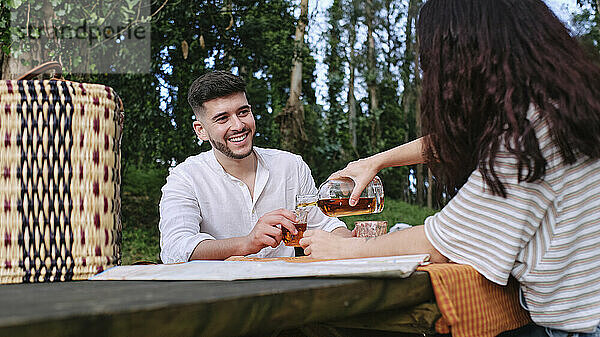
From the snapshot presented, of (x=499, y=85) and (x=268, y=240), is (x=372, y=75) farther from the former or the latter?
(x=499, y=85)

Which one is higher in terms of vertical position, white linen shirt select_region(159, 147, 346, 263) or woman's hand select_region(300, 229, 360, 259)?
white linen shirt select_region(159, 147, 346, 263)

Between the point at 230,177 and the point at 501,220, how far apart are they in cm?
176

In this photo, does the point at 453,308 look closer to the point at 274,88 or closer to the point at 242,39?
the point at 242,39

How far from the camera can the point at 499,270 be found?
1056mm

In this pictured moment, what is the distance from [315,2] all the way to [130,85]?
6.47 meters

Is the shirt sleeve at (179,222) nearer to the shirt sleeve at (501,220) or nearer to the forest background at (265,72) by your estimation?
the forest background at (265,72)

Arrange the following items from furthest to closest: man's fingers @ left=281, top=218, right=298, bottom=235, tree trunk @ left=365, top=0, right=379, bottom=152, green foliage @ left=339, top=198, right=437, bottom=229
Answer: tree trunk @ left=365, top=0, right=379, bottom=152, green foliage @ left=339, top=198, right=437, bottom=229, man's fingers @ left=281, top=218, right=298, bottom=235

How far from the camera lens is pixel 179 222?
2250 mm

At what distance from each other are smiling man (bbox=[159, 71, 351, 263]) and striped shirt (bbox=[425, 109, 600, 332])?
4.34 ft

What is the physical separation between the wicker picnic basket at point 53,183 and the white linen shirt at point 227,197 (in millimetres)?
1135

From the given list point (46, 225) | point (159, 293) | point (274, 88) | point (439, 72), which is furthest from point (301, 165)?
point (274, 88)

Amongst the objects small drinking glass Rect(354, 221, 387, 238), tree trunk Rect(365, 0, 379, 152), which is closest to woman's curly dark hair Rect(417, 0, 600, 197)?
small drinking glass Rect(354, 221, 387, 238)

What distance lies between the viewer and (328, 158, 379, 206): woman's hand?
5.33 feet

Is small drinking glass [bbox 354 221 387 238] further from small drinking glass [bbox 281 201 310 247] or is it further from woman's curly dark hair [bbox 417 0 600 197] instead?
woman's curly dark hair [bbox 417 0 600 197]
